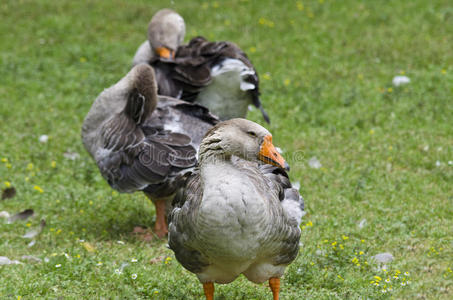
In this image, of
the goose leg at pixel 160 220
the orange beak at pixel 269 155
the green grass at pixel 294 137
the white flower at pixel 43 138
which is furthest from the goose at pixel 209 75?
the orange beak at pixel 269 155

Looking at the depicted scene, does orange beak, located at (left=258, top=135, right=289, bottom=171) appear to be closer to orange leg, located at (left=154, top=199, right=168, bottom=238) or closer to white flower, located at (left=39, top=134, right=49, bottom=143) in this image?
orange leg, located at (left=154, top=199, right=168, bottom=238)

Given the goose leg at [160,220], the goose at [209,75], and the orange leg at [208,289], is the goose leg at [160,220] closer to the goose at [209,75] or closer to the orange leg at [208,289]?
the goose at [209,75]

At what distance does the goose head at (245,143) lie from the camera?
428 centimetres

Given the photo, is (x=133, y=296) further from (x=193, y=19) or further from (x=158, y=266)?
(x=193, y=19)

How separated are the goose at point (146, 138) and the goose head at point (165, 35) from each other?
1118 millimetres

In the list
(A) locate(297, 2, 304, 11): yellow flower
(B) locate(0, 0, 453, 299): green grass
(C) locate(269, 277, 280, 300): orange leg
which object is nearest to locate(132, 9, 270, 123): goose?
(B) locate(0, 0, 453, 299): green grass

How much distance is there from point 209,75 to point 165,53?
0.83 metres

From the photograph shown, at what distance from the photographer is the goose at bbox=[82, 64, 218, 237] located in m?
6.57

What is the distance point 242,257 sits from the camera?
4.26 m

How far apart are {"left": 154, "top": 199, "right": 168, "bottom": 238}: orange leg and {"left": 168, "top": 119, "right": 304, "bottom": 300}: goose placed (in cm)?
212

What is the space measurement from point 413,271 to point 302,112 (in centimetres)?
460

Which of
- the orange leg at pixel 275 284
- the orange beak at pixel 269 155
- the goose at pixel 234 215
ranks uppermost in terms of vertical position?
the orange beak at pixel 269 155

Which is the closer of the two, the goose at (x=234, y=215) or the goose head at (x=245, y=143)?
the goose at (x=234, y=215)

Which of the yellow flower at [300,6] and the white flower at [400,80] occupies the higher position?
the white flower at [400,80]
